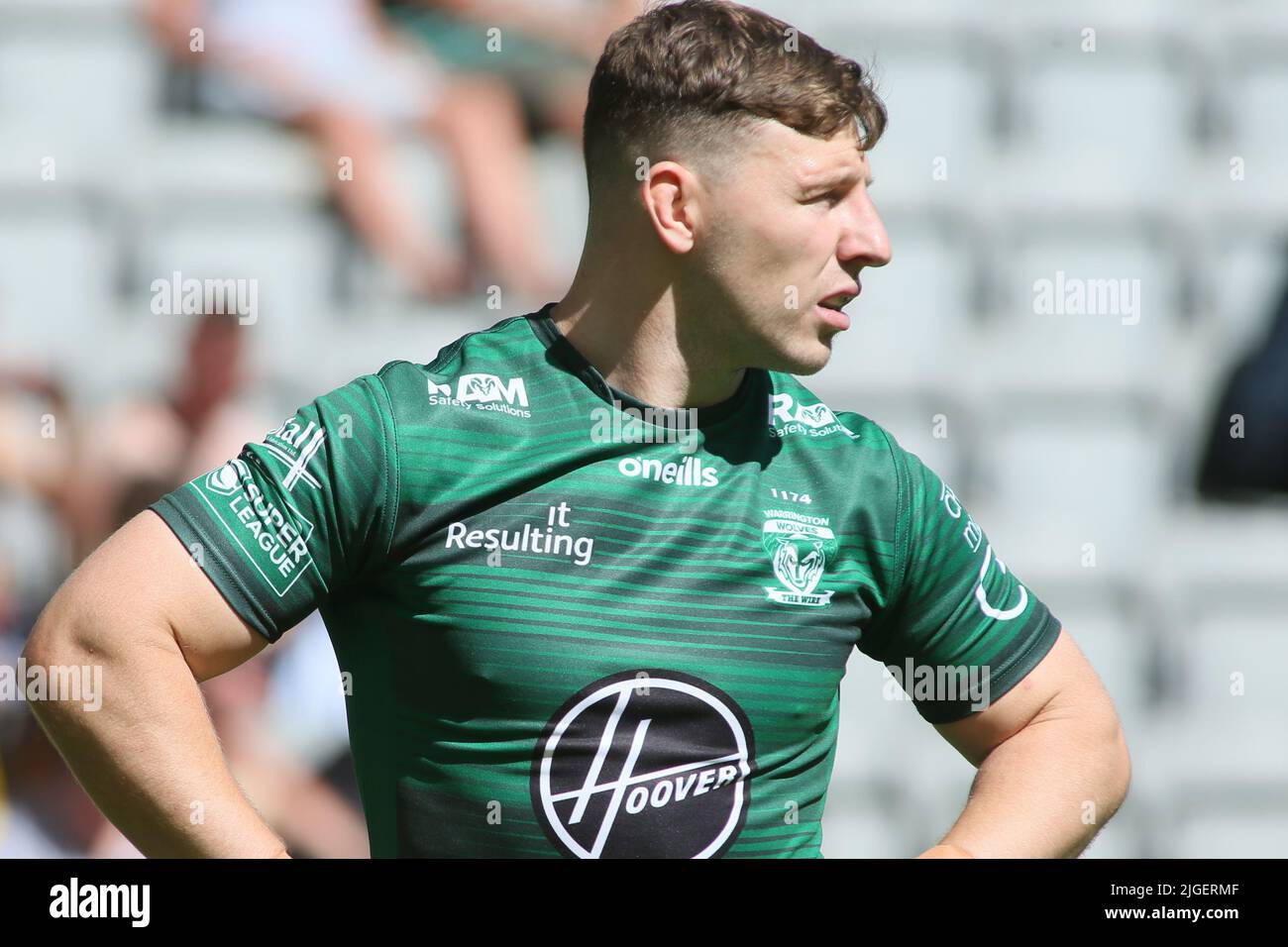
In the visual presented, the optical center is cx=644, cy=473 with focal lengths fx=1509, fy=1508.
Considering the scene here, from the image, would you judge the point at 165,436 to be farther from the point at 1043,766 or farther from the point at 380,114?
the point at 1043,766

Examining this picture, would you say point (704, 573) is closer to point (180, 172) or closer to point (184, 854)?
point (184, 854)

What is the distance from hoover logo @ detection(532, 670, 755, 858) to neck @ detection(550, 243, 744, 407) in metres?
0.33

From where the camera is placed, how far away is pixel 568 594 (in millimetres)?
1541

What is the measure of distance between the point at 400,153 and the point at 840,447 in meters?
2.20

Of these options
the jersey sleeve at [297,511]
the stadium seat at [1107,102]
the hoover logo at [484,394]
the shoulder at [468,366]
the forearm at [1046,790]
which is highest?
the stadium seat at [1107,102]

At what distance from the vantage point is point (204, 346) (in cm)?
333

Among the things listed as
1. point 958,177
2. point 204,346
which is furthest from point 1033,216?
point 204,346

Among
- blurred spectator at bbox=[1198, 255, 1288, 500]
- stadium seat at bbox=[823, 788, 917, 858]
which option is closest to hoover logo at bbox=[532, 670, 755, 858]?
stadium seat at bbox=[823, 788, 917, 858]

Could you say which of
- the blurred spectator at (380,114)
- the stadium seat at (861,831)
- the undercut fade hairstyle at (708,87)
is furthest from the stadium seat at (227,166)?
the undercut fade hairstyle at (708,87)

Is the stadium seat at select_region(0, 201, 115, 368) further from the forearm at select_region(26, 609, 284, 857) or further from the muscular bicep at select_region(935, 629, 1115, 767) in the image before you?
the muscular bicep at select_region(935, 629, 1115, 767)

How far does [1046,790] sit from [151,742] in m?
0.92

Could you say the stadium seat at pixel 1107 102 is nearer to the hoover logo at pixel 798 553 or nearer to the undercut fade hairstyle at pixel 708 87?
the undercut fade hairstyle at pixel 708 87

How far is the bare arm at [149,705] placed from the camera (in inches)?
54.8

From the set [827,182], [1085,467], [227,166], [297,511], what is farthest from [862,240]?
[227,166]
